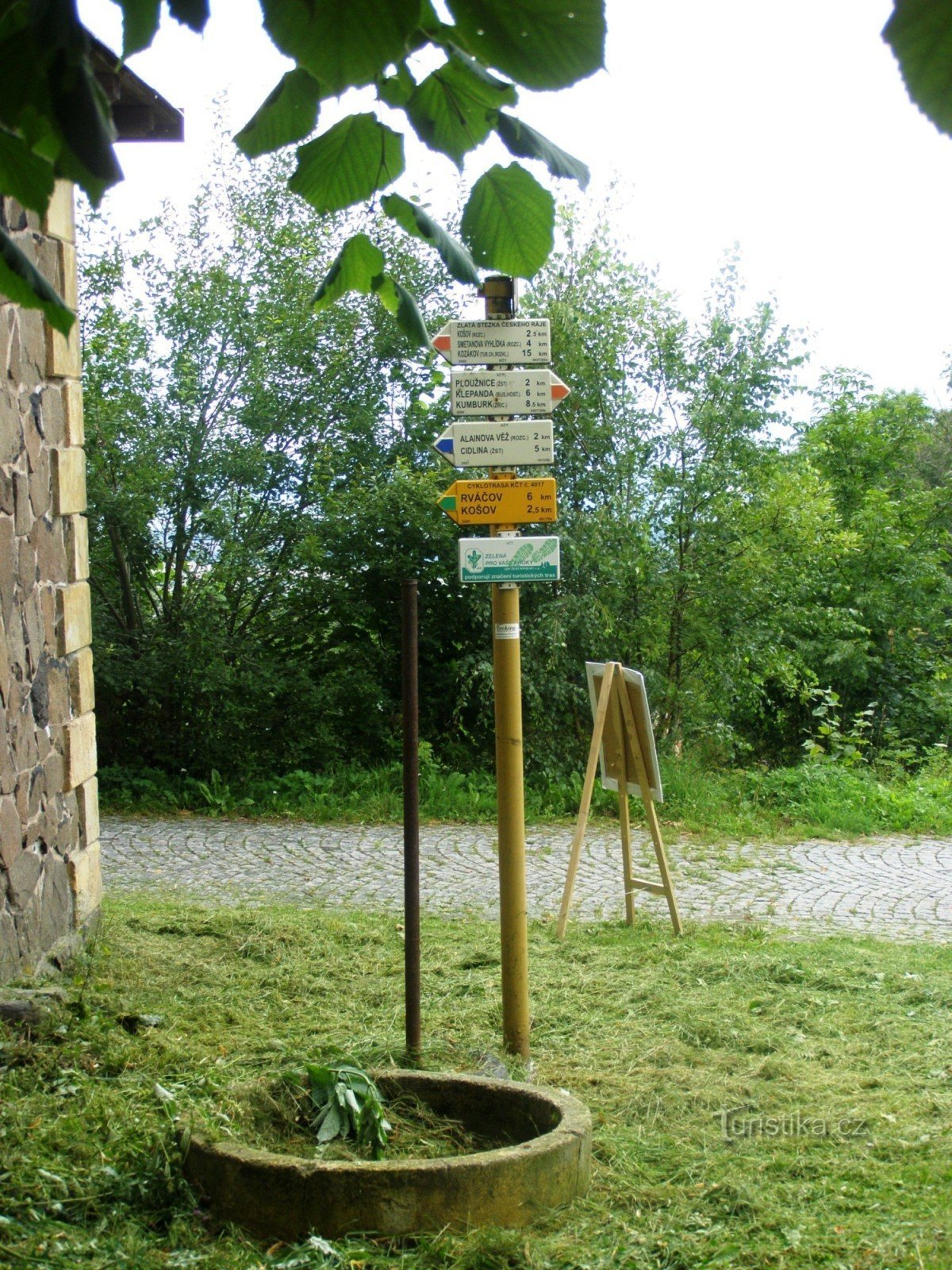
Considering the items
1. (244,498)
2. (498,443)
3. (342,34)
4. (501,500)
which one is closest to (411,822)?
(501,500)

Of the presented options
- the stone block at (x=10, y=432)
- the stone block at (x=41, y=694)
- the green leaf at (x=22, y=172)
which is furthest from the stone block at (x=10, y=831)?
the green leaf at (x=22, y=172)

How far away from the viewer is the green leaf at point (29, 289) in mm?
1788

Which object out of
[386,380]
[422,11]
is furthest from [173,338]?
[422,11]

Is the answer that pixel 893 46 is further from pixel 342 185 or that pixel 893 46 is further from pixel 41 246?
pixel 41 246

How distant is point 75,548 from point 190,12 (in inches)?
172

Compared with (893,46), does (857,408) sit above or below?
above

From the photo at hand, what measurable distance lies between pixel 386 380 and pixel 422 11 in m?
10.6

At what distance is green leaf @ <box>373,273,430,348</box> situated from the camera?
237cm

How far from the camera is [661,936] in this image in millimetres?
6285

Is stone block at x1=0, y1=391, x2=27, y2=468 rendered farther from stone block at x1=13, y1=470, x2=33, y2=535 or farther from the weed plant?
the weed plant

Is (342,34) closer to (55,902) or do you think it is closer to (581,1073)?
(581,1073)

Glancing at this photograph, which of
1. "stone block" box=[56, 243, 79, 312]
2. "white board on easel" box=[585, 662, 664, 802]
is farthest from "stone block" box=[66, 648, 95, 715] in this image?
"white board on easel" box=[585, 662, 664, 802]

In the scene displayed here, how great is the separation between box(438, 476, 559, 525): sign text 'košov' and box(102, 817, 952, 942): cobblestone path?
10.5 feet

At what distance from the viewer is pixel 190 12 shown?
1.55 meters
